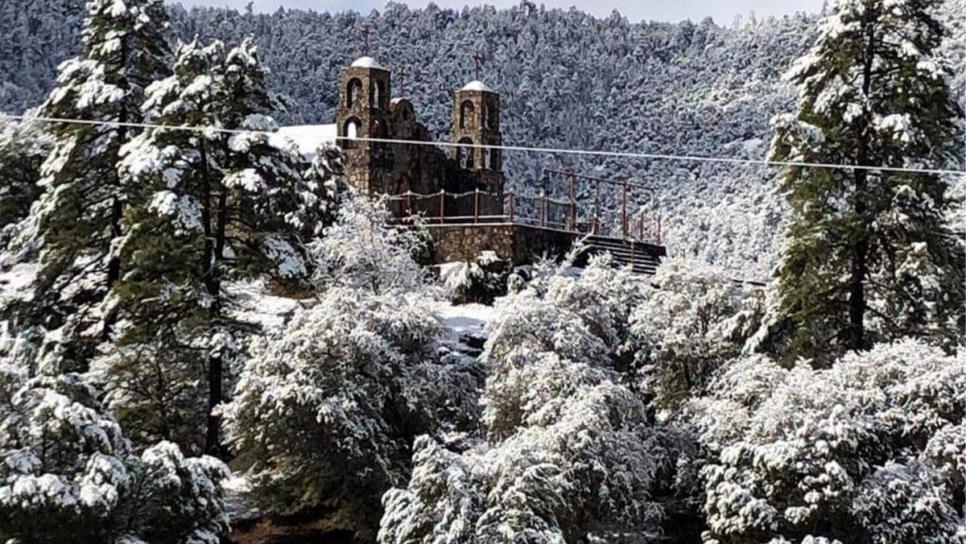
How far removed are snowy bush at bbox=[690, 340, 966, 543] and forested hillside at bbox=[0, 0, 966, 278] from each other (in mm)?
40869

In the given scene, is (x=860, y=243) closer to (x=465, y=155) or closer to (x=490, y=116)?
(x=490, y=116)

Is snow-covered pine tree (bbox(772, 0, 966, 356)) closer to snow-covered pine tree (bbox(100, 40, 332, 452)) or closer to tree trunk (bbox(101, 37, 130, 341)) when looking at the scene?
snow-covered pine tree (bbox(100, 40, 332, 452))

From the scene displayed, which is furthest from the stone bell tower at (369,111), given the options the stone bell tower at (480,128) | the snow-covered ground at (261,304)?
the snow-covered ground at (261,304)

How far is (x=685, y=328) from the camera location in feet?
65.0

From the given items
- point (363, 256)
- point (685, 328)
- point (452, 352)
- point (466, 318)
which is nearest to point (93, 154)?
point (363, 256)

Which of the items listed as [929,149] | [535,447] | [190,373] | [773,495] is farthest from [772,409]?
[190,373]

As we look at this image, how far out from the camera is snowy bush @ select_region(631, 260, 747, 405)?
1950 cm

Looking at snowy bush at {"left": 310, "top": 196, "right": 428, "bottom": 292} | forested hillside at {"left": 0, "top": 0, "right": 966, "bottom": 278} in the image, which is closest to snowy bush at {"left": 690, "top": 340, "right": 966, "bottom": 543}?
snowy bush at {"left": 310, "top": 196, "right": 428, "bottom": 292}

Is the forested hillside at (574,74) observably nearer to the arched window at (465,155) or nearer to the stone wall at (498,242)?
the arched window at (465,155)

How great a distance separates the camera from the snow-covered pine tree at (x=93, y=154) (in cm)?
1966

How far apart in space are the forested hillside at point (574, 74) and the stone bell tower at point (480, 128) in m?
21.3

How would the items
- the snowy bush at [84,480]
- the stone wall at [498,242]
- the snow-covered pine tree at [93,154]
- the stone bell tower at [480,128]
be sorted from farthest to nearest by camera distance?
the stone bell tower at [480,128]
the stone wall at [498,242]
the snow-covered pine tree at [93,154]
the snowy bush at [84,480]

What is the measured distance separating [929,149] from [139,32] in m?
13.1

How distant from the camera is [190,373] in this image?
18.0 meters
